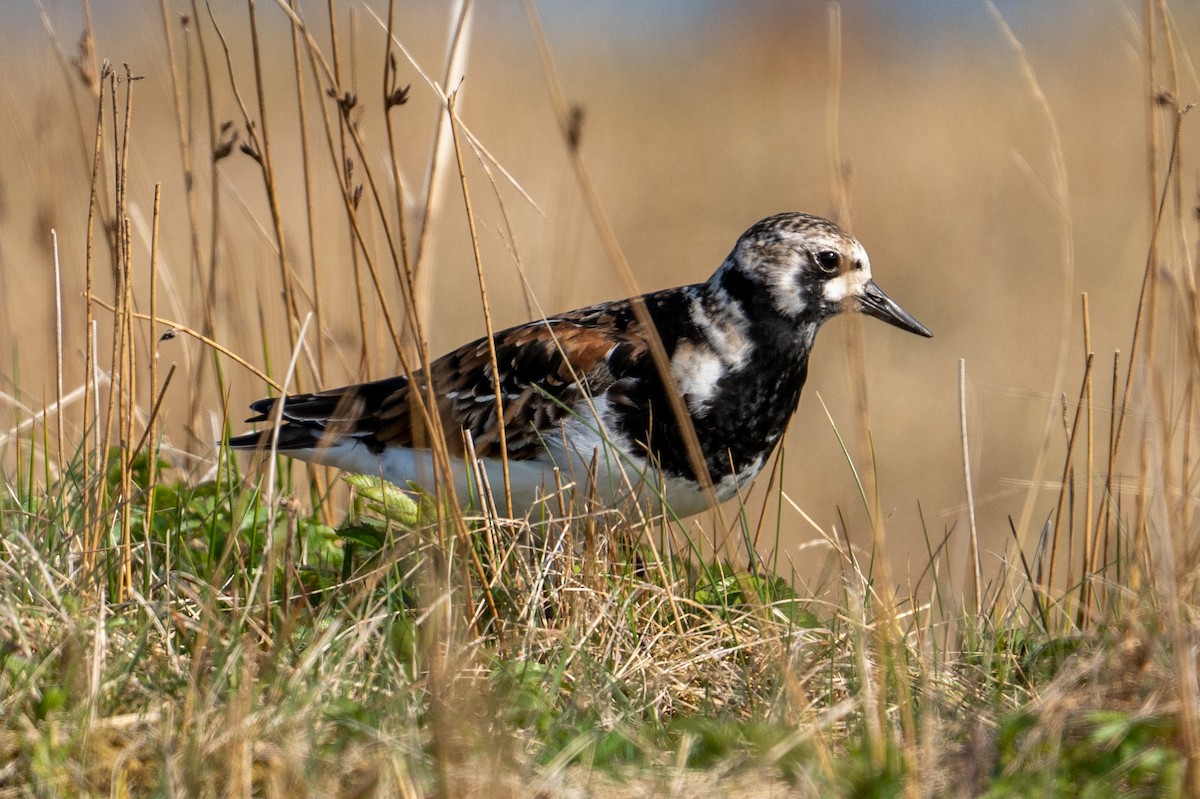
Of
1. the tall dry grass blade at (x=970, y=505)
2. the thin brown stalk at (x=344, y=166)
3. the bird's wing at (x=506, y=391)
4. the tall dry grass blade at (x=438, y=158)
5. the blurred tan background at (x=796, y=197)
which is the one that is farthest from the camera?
the blurred tan background at (x=796, y=197)

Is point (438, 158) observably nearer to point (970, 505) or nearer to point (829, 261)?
point (829, 261)

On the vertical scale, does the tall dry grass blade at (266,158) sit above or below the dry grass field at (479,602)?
above

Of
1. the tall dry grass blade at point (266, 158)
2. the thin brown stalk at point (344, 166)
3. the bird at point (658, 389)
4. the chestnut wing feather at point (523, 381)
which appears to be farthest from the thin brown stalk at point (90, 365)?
the chestnut wing feather at point (523, 381)

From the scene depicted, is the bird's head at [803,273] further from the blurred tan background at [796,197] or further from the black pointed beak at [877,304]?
the blurred tan background at [796,197]

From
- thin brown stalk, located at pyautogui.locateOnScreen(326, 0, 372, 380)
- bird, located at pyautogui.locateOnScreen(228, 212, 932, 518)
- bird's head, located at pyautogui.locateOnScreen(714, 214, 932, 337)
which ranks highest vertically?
thin brown stalk, located at pyautogui.locateOnScreen(326, 0, 372, 380)

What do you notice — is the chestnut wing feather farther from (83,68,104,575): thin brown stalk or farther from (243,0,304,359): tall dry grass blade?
(83,68,104,575): thin brown stalk

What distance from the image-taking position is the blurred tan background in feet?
28.4

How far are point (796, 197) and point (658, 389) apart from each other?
7415mm

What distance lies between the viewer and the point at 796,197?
11.0m

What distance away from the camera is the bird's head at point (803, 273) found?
4.07 metres

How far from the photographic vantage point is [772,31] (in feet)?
47.4

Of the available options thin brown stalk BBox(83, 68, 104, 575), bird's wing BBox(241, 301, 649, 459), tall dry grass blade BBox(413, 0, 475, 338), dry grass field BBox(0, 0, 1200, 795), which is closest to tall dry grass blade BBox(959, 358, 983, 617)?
dry grass field BBox(0, 0, 1200, 795)

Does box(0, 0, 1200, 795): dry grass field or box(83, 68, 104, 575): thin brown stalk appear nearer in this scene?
box(0, 0, 1200, 795): dry grass field

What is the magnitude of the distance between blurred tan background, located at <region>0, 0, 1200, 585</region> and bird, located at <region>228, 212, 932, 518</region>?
7.98 feet
